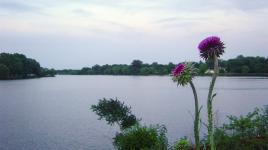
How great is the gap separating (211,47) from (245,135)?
7.78 meters

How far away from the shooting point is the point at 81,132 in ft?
115

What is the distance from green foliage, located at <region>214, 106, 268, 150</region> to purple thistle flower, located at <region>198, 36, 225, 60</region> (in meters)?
4.97

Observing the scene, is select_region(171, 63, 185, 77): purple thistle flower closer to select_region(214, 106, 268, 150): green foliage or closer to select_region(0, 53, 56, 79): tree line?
select_region(214, 106, 268, 150): green foliage

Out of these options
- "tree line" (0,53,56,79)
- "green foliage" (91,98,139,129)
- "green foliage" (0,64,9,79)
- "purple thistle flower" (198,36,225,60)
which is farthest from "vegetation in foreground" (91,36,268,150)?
"tree line" (0,53,56,79)

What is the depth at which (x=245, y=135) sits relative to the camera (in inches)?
540

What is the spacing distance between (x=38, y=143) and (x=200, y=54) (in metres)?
25.3

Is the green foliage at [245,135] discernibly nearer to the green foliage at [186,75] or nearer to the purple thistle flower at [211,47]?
the green foliage at [186,75]

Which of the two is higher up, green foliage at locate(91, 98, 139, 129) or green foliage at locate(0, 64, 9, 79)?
green foliage at locate(0, 64, 9, 79)

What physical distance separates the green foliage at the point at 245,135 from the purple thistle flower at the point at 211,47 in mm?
4971

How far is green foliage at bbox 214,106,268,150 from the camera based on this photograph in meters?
11.3

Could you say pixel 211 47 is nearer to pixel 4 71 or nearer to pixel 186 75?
pixel 186 75

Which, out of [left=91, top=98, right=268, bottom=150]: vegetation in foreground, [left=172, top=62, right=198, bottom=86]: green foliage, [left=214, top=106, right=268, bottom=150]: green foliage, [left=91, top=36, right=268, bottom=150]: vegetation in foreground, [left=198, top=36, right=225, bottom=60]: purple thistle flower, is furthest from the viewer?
[left=91, top=98, right=268, bottom=150]: vegetation in foreground

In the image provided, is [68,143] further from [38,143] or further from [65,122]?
[65,122]

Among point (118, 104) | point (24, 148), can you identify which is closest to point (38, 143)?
point (24, 148)
